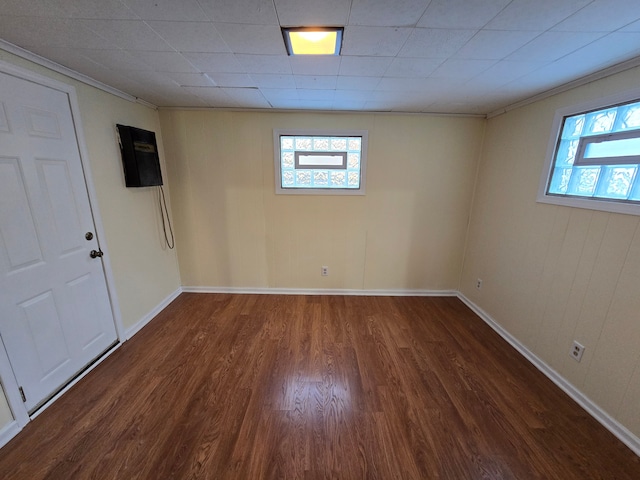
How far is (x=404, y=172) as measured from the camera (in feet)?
9.98

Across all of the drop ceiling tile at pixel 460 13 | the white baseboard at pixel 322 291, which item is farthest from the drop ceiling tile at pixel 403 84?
the white baseboard at pixel 322 291

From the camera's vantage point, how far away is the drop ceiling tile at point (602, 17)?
1048 mm

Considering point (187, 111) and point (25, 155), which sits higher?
point (187, 111)

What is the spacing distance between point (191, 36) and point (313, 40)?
2.19 ft

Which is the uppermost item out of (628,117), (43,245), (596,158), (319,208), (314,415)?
(628,117)

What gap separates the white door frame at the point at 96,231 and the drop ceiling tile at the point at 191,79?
2.38 ft

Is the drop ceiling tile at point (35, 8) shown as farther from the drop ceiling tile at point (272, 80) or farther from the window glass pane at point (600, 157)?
the window glass pane at point (600, 157)

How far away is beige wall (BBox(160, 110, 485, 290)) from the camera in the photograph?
2918 mm

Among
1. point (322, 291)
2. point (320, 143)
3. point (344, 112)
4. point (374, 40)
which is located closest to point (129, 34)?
point (374, 40)

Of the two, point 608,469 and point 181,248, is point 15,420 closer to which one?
point 181,248

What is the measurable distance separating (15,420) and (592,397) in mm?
3734

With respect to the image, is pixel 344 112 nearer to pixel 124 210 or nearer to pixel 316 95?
pixel 316 95

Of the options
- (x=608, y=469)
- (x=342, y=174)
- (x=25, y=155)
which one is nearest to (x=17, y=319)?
(x=25, y=155)

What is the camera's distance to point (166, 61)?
1658 mm
